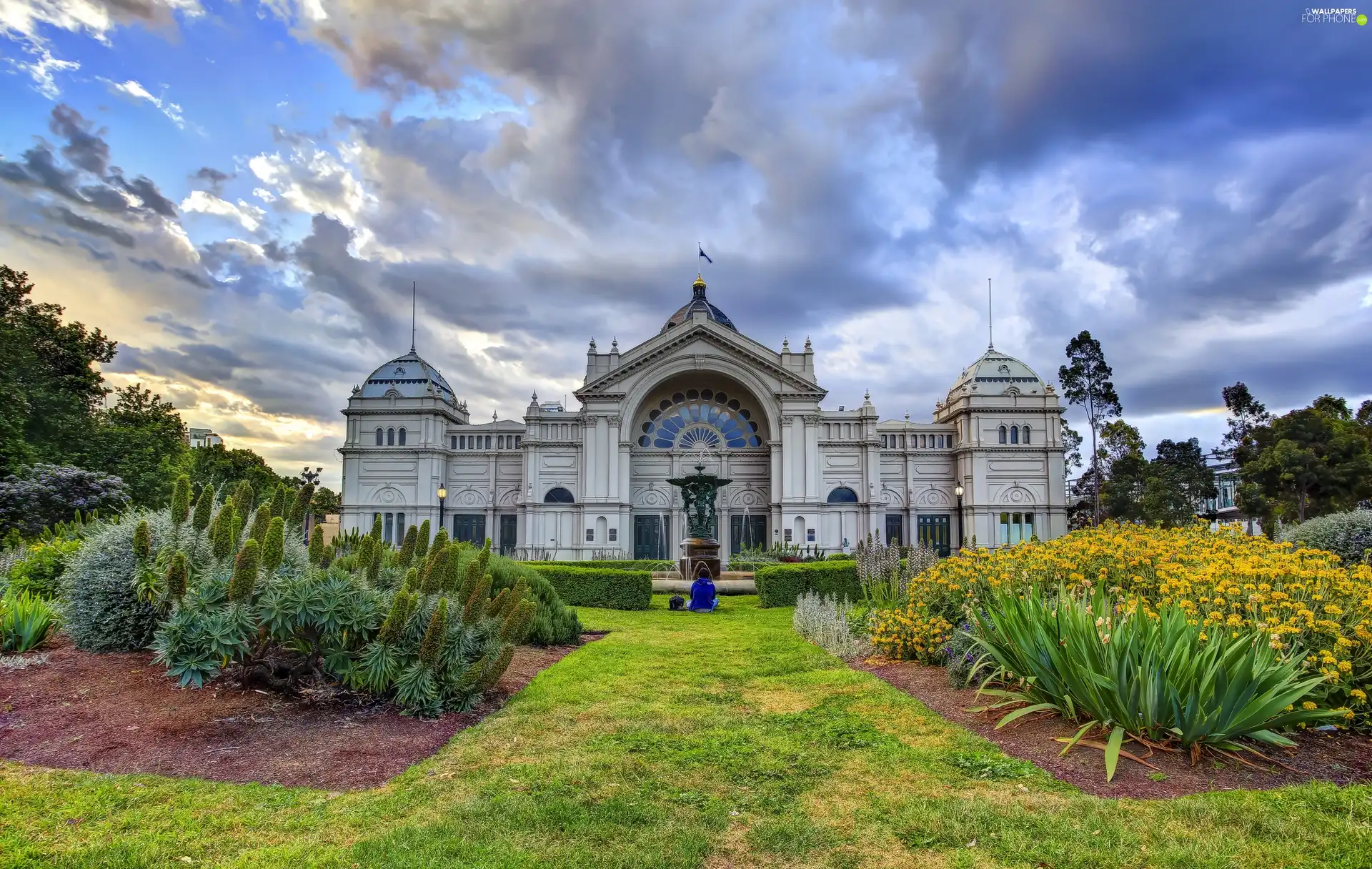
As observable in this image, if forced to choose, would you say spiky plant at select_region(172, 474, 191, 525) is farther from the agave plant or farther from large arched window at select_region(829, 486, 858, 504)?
large arched window at select_region(829, 486, 858, 504)

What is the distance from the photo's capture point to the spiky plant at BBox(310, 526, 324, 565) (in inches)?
361

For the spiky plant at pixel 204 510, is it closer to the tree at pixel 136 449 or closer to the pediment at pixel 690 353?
the tree at pixel 136 449

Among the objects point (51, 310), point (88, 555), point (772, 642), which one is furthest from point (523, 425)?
point (88, 555)

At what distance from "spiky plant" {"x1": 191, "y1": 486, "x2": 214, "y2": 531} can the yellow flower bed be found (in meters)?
9.06

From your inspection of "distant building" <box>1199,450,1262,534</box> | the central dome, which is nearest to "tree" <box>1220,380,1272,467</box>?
"distant building" <box>1199,450,1262,534</box>

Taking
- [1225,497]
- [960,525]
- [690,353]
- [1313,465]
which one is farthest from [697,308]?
[1225,497]

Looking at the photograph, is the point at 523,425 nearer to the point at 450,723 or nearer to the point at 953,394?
the point at 953,394

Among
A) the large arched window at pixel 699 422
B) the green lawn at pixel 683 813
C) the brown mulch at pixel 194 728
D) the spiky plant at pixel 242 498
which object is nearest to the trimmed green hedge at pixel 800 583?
the brown mulch at pixel 194 728

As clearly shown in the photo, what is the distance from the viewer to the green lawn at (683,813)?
15.7 ft

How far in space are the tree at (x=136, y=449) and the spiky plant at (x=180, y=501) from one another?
22442mm

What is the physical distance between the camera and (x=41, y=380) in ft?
97.7

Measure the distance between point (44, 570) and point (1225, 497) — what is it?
91813 millimetres

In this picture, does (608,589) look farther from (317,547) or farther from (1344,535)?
(1344,535)

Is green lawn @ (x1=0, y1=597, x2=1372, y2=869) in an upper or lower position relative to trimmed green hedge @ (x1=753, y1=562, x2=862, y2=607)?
lower
